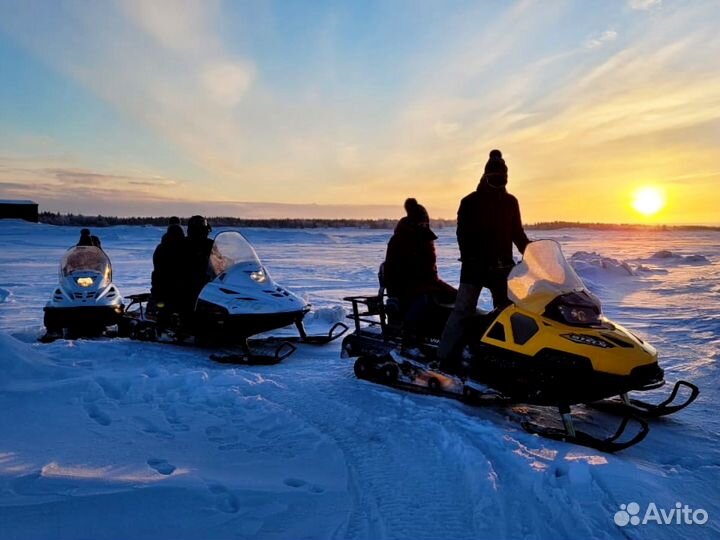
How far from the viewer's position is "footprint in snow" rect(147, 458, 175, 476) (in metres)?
3.01

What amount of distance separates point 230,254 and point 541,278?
4307 mm

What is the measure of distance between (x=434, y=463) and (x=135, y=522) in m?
1.78

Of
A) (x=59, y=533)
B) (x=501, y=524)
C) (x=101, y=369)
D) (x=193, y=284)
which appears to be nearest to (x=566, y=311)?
(x=501, y=524)

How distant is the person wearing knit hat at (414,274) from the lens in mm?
5379

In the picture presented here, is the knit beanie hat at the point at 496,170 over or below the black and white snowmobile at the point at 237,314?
over

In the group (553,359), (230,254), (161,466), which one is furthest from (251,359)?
(553,359)

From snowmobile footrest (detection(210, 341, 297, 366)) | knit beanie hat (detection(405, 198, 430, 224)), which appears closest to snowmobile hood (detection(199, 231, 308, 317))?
snowmobile footrest (detection(210, 341, 297, 366))

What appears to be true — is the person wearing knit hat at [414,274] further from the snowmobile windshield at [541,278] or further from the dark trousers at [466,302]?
the snowmobile windshield at [541,278]

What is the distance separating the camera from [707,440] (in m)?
4.02

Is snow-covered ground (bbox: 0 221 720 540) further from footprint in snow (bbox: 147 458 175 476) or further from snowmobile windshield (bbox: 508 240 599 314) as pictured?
snowmobile windshield (bbox: 508 240 599 314)

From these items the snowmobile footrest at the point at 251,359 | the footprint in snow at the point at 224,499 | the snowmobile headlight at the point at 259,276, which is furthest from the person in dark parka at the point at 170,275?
the footprint in snow at the point at 224,499

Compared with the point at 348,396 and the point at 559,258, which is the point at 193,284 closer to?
the point at 348,396

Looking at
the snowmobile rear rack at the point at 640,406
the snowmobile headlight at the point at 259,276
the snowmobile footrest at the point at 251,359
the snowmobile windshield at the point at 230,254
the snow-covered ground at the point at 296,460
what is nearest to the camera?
the snow-covered ground at the point at 296,460

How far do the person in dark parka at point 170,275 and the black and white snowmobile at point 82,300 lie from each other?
2.48 feet
